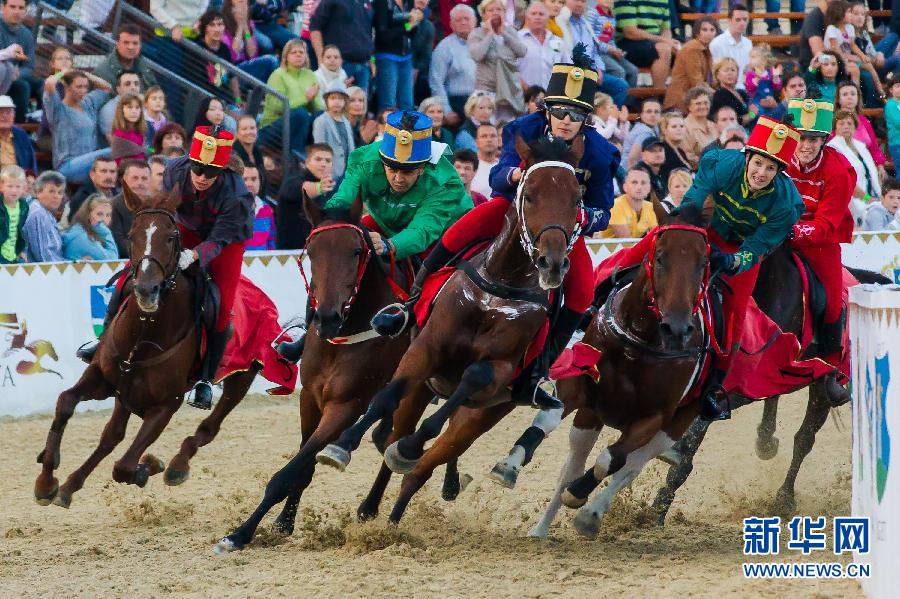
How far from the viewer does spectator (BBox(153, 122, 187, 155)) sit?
12727 millimetres

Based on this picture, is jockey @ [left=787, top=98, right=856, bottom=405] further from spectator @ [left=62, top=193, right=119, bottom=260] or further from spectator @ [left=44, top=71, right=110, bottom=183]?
spectator @ [left=44, top=71, right=110, bottom=183]

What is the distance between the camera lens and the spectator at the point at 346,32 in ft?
51.4

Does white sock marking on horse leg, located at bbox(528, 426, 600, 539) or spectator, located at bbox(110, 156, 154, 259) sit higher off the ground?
spectator, located at bbox(110, 156, 154, 259)

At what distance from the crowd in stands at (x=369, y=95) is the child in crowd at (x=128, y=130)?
0.06ft

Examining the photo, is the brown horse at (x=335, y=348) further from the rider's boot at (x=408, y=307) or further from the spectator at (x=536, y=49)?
the spectator at (x=536, y=49)

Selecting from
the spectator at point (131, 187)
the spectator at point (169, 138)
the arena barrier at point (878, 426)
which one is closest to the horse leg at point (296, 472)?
the arena barrier at point (878, 426)

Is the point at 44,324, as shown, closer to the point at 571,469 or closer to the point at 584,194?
the point at 571,469

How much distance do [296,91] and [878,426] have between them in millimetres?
10217

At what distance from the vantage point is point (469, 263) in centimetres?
736

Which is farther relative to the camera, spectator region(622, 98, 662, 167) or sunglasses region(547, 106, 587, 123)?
spectator region(622, 98, 662, 167)

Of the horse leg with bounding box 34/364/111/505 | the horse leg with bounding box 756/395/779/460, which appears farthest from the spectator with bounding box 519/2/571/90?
the horse leg with bounding box 34/364/111/505

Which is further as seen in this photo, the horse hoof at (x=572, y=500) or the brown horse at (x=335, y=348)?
the horse hoof at (x=572, y=500)

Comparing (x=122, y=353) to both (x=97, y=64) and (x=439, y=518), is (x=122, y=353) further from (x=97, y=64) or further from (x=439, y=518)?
(x=97, y=64)

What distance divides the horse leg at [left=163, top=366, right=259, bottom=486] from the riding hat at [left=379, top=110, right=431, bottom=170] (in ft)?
6.96
